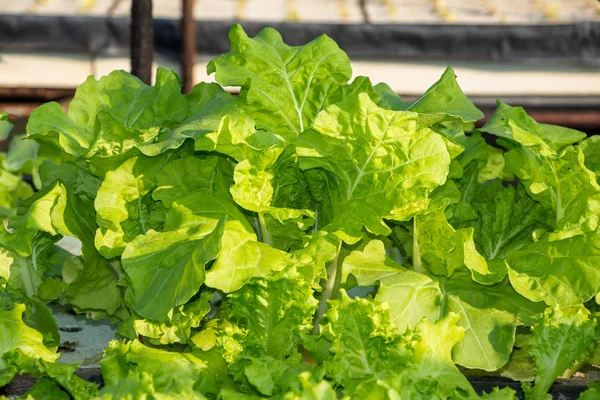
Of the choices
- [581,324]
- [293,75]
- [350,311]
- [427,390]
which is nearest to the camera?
[427,390]

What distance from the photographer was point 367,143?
1.70 metres

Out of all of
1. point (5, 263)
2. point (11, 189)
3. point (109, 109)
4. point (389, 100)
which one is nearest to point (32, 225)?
point (5, 263)

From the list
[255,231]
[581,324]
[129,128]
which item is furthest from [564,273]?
[129,128]

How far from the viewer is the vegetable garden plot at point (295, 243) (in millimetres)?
1575

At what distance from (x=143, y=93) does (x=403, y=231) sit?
716 millimetres

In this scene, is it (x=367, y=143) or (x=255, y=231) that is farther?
(x=255, y=231)

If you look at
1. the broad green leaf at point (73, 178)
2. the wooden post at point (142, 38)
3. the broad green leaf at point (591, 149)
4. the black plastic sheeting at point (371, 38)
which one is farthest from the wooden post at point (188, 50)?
the broad green leaf at point (591, 149)

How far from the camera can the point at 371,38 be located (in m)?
5.87

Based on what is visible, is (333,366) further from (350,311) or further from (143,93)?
(143,93)

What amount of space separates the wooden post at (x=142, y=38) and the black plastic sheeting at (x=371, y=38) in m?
2.93

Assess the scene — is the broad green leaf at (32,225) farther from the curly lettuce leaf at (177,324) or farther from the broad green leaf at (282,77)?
the broad green leaf at (282,77)

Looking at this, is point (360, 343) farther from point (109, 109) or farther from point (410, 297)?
point (109, 109)

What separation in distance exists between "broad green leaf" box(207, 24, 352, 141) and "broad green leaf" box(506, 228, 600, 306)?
1.94 ft

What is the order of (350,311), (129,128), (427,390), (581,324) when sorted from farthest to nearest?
(129,128), (581,324), (350,311), (427,390)
